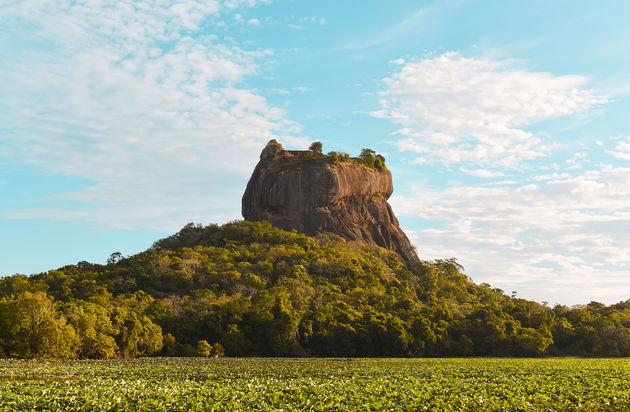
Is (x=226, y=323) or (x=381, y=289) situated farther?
(x=381, y=289)

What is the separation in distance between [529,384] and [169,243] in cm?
9963

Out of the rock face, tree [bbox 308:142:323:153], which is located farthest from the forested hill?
tree [bbox 308:142:323:153]

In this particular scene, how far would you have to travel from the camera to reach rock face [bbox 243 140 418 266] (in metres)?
120

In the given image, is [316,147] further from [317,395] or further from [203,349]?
[317,395]

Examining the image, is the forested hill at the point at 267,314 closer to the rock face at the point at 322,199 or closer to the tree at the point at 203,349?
the tree at the point at 203,349

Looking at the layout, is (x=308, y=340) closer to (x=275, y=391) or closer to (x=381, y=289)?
(x=381, y=289)

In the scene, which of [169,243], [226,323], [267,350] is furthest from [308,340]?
[169,243]

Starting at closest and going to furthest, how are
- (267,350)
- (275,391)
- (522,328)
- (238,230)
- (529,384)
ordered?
(275,391) < (529,384) < (267,350) < (522,328) < (238,230)

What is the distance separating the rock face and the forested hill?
17.9 m

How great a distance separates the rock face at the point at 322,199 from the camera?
12012cm

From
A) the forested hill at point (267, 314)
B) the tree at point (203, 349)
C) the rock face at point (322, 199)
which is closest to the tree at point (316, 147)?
the rock face at point (322, 199)

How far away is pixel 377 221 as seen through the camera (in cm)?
12850

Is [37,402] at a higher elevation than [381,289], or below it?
below

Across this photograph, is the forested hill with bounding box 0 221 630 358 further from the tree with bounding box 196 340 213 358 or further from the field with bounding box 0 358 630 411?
the field with bounding box 0 358 630 411
